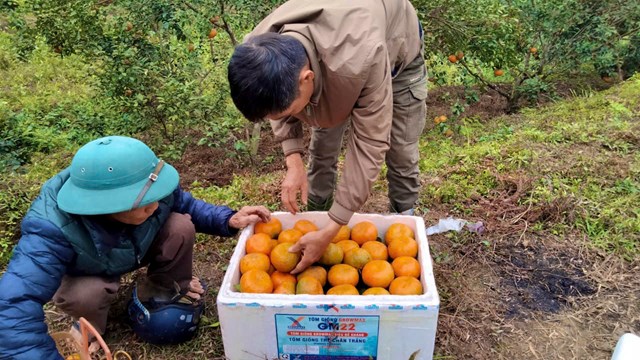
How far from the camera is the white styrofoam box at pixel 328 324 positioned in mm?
1868

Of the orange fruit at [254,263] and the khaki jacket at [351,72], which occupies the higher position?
the khaki jacket at [351,72]

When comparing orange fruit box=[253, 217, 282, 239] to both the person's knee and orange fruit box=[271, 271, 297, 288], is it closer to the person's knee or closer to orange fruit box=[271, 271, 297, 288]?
orange fruit box=[271, 271, 297, 288]

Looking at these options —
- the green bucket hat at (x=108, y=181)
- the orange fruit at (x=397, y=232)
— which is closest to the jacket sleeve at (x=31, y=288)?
the green bucket hat at (x=108, y=181)

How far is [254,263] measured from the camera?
83.3 inches

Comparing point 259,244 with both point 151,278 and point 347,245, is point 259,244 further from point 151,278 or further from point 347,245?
point 151,278

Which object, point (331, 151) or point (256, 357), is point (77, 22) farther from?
point (256, 357)

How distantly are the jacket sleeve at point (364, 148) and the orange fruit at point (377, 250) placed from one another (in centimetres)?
28

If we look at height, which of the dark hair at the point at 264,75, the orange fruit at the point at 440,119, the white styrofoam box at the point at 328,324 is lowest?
the orange fruit at the point at 440,119

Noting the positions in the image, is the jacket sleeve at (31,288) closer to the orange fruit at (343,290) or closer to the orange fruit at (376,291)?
the orange fruit at (343,290)

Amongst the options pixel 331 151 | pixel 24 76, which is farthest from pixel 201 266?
pixel 24 76

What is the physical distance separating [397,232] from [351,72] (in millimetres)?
803

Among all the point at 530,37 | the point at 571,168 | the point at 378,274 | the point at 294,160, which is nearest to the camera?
the point at 378,274

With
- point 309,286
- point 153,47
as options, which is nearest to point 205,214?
point 309,286

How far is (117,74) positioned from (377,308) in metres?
3.65
